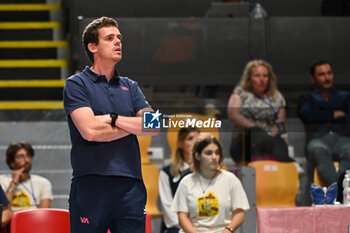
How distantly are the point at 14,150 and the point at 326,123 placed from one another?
249 cm

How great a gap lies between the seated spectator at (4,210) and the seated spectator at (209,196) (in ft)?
3.89

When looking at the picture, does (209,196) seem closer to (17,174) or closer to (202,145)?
(202,145)

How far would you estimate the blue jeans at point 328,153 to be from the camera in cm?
495

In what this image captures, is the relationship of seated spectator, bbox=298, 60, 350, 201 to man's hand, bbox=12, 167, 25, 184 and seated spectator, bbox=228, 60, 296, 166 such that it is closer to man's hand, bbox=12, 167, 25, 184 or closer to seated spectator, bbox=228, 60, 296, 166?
seated spectator, bbox=228, 60, 296, 166

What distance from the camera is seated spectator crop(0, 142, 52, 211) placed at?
16.5 ft

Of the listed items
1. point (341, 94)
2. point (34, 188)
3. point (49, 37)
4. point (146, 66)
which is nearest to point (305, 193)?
point (341, 94)

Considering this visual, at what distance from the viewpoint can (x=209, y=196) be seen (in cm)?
450

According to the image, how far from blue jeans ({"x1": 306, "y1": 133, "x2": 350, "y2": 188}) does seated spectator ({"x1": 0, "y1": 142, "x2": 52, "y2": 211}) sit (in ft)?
6.77

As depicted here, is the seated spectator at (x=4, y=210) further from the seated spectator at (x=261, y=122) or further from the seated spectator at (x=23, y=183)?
the seated spectator at (x=261, y=122)

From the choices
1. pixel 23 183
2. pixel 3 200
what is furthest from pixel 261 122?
pixel 3 200

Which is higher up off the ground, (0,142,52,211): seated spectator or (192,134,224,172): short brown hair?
(192,134,224,172): short brown hair

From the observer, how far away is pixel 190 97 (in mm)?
5004

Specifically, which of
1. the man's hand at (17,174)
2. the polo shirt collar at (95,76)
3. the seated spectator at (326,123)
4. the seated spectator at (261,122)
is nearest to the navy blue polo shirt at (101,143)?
the polo shirt collar at (95,76)

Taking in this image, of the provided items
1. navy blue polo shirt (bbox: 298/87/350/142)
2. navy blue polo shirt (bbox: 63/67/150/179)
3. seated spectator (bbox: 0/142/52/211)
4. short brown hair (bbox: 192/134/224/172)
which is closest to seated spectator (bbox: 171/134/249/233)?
short brown hair (bbox: 192/134/224/172)
